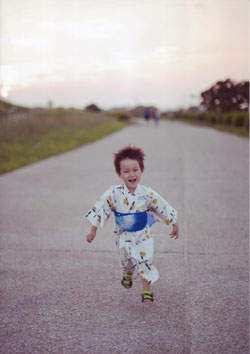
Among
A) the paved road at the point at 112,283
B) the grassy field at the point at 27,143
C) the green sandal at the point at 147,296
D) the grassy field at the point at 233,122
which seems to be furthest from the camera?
the grassy field at the point at 233,122

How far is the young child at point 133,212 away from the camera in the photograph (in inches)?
126

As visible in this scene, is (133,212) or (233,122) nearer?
(133,212)

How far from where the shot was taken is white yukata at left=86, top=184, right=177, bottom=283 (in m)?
3.25

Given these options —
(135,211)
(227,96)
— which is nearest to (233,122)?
(227,96)

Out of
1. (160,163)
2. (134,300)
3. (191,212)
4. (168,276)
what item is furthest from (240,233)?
(160,163)

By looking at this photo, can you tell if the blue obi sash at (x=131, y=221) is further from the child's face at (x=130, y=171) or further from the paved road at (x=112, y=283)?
the paved road at (x=112, y=283)

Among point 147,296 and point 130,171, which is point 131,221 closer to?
point 130,171

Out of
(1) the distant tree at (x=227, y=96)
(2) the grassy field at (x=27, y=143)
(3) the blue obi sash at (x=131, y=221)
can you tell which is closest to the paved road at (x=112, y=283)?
(3) the blue obi sash at (x=131, y=221)

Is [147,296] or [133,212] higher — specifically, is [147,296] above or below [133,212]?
below

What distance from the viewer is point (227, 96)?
4.50 m

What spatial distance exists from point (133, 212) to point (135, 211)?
16 mm

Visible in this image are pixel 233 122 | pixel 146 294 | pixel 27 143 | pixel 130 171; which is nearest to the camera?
pixel 130 171

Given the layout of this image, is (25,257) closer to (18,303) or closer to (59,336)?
(18,303)

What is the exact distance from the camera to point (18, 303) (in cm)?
328
